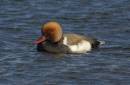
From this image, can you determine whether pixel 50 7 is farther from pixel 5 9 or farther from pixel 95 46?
pixel 95 46

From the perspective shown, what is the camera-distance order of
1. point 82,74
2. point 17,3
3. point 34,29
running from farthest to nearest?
point 17,3, point 34,29, point 82,74

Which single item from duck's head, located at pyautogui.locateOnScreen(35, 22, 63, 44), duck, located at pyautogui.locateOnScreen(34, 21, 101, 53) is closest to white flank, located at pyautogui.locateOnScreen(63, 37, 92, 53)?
duck, located at pyautogui.locateOnScreen(34, 21, 101, 53)

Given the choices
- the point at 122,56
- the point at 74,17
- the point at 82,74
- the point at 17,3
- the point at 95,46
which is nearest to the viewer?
the point at 82,74

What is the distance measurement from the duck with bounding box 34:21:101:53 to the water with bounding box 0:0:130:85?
0.74 ft

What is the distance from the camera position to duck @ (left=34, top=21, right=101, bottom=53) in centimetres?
1744

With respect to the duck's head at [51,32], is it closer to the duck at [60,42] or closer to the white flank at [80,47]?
the duck at [60,42]

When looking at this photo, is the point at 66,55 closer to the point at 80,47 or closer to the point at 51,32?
the point at 80,47

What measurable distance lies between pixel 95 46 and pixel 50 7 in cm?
455

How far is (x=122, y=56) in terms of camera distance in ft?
→ 54.5

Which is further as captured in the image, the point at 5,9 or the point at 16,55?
the point at 5,9

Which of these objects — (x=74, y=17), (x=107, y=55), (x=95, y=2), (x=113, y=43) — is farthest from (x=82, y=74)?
(x=95, y=2)

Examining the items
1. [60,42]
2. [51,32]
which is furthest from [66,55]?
[51,32]

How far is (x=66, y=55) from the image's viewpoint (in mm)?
17156

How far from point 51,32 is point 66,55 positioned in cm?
74
